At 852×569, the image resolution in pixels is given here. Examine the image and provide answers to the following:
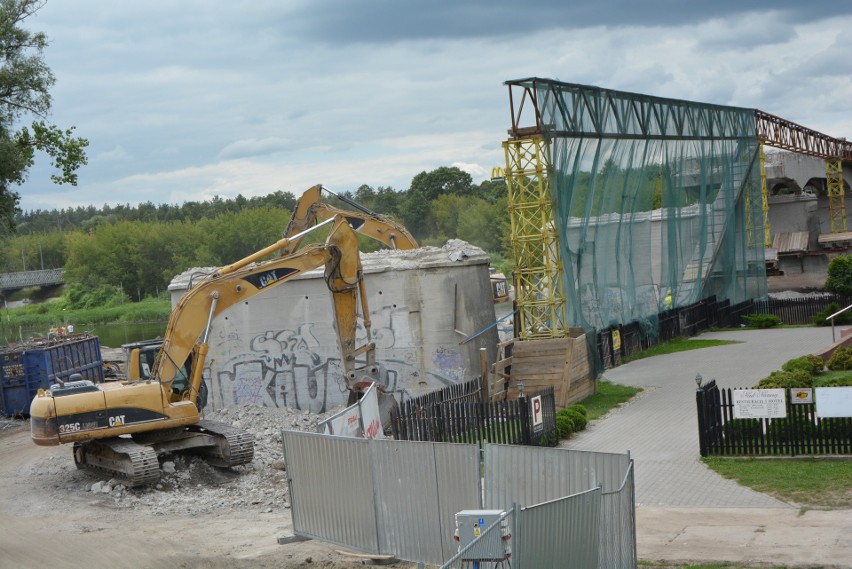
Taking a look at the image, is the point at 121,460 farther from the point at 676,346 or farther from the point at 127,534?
the point at 676,346

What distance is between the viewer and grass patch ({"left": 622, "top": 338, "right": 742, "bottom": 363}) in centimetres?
3917

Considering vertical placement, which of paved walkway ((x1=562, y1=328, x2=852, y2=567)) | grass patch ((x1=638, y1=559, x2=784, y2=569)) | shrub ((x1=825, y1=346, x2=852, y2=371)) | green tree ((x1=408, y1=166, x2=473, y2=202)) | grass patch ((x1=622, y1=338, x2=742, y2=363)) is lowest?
paved walkway ((x1=562, y1=328, x2=852, y2=567))

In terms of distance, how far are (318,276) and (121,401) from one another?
988 centimetres

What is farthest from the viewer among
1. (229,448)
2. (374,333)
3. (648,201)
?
(648,201)

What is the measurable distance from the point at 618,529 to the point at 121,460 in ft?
40.5

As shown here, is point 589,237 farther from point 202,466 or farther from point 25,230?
point 25,230

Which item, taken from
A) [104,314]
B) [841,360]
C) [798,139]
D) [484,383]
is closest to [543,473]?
[484,383]

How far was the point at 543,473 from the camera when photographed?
43.3 ft

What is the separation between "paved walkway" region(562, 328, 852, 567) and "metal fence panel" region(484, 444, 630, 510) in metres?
2.20

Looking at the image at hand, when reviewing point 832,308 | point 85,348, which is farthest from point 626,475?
point 832,308

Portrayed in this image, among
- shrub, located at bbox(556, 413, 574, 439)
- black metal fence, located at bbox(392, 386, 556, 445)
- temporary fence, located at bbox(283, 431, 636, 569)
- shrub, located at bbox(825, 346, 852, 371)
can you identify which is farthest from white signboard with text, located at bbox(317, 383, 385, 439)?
shrub, located at bbox(825, 346, 852, 371)

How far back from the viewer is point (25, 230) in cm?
18600

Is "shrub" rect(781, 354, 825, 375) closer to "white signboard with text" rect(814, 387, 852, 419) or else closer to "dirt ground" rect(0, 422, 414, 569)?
"white signboard with text" rect(814, 387, 852, 419)

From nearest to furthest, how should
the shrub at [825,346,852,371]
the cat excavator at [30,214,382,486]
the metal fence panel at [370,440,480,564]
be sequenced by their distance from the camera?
the metal fence panel at [370,440,480,564], the cat excavator at [30,214,382,486], the shrub at [825,346,852,371]
